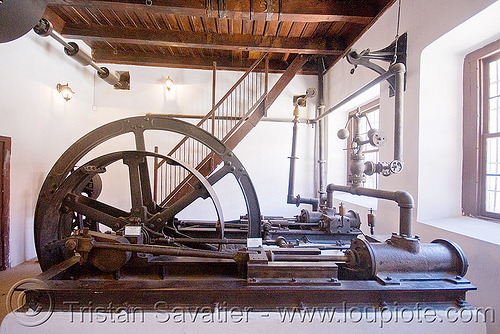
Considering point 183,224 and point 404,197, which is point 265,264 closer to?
point 404,197

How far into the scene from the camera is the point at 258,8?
9.01 ft

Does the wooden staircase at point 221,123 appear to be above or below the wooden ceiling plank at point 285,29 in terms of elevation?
below

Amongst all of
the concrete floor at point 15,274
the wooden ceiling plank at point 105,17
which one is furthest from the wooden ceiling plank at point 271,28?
the concrete floor at point 15,274

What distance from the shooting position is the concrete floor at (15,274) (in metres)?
2.44

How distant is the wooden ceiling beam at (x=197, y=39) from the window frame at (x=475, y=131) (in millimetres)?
2030

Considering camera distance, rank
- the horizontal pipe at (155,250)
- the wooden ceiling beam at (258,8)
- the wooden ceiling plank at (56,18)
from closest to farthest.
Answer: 1. the horizontal pipe at (155,250)
2. the wooden ceiling beam at (258,8)
3. the wooden ceiling plank at (56,18)

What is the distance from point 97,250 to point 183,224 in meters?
1.31

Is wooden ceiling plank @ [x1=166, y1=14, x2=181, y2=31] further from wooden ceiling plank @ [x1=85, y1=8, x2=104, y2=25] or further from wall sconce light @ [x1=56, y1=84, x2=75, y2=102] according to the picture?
wall sconce light @ [x1=56, y1=84, x2=75, y2=102]

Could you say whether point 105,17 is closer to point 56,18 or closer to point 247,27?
point 56,18

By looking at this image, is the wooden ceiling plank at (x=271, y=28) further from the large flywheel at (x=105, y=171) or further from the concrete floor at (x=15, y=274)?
Result: the concrete floor at (x=15, y=274)

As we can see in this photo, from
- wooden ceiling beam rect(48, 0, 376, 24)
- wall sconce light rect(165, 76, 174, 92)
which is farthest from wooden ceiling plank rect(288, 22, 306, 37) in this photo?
wall sconce light rect(165, 76, 174, 92)

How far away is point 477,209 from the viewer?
1913 mm

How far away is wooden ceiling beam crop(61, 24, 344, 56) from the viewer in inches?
135

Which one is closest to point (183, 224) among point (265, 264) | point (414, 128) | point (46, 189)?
point (46, 189)
